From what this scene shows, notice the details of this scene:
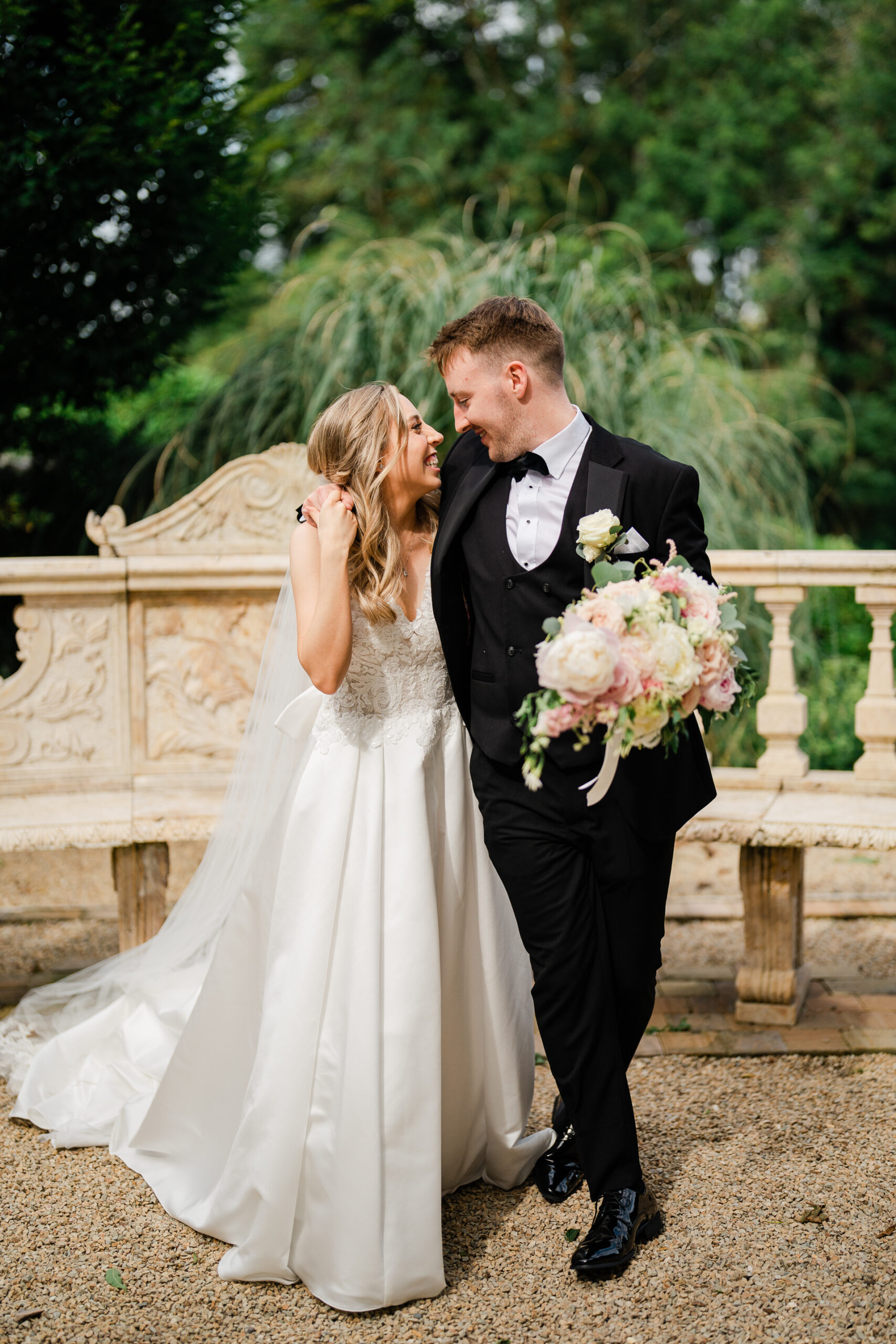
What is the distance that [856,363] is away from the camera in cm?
1373

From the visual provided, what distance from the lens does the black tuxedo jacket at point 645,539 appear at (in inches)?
101

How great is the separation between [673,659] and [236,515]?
2695mm

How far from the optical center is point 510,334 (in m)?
2.58

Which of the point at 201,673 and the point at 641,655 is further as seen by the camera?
the point at 201,673

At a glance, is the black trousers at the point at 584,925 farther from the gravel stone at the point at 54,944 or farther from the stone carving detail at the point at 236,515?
the gravel stone at the point at 54,944

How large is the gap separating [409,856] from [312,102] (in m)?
18.1

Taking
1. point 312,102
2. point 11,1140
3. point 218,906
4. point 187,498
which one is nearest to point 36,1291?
point 11,1140

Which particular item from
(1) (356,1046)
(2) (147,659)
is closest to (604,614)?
(1) (356,1046)

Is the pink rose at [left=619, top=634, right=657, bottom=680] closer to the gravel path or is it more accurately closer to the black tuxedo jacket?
the black tuxedo jacket

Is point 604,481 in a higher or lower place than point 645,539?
higher

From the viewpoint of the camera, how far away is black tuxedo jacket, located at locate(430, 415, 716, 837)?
2.56 metres

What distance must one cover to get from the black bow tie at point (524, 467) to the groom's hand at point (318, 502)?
355mm

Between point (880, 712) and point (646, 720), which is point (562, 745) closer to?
point (646, 720)

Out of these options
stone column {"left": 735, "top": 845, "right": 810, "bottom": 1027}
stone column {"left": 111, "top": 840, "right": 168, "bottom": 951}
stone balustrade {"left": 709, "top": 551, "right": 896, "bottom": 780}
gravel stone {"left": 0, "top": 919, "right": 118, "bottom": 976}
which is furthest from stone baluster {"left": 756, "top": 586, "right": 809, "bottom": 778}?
gravel stone {"left": 0, "top": 919, "right": 118, "bottom": 976}
